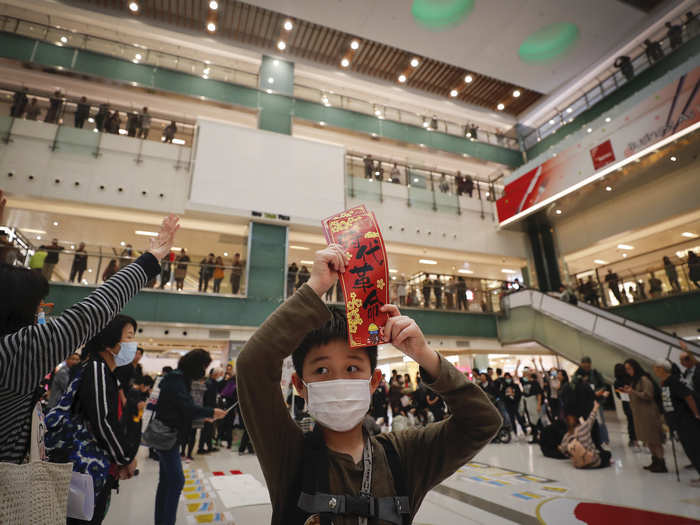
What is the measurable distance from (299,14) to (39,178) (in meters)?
10.0

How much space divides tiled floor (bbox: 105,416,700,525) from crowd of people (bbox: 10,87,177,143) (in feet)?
34.7

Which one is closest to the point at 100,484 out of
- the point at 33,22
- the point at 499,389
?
the point at 499,389

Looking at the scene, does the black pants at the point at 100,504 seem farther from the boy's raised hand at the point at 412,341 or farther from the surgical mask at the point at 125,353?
the boy's raised hand at the point at 412,341

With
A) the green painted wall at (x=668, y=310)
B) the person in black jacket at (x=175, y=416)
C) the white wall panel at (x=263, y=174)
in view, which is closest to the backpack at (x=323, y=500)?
the person in black jacket at (x=175, y=416)

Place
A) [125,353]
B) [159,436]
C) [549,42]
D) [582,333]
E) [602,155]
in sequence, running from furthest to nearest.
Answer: [549,42] → [602,155] → [582,333] → [159,436] → [125,353]

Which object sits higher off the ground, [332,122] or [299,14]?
[299,14]

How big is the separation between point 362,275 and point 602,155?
14.9 meters

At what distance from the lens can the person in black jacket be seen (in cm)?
280

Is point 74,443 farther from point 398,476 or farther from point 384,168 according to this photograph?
point 384,168

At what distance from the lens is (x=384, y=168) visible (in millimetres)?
15312

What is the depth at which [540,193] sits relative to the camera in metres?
15.0

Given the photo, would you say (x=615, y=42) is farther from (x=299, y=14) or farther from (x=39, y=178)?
(x=39, y=178)

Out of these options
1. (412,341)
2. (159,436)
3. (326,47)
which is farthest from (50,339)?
(326,47)

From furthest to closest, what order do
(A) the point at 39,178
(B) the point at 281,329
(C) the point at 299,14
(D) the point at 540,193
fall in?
(D) the point at 540,193 → (C) the point at 299,14 → (A) the point at 39,178 → (B) the point at 281,329
